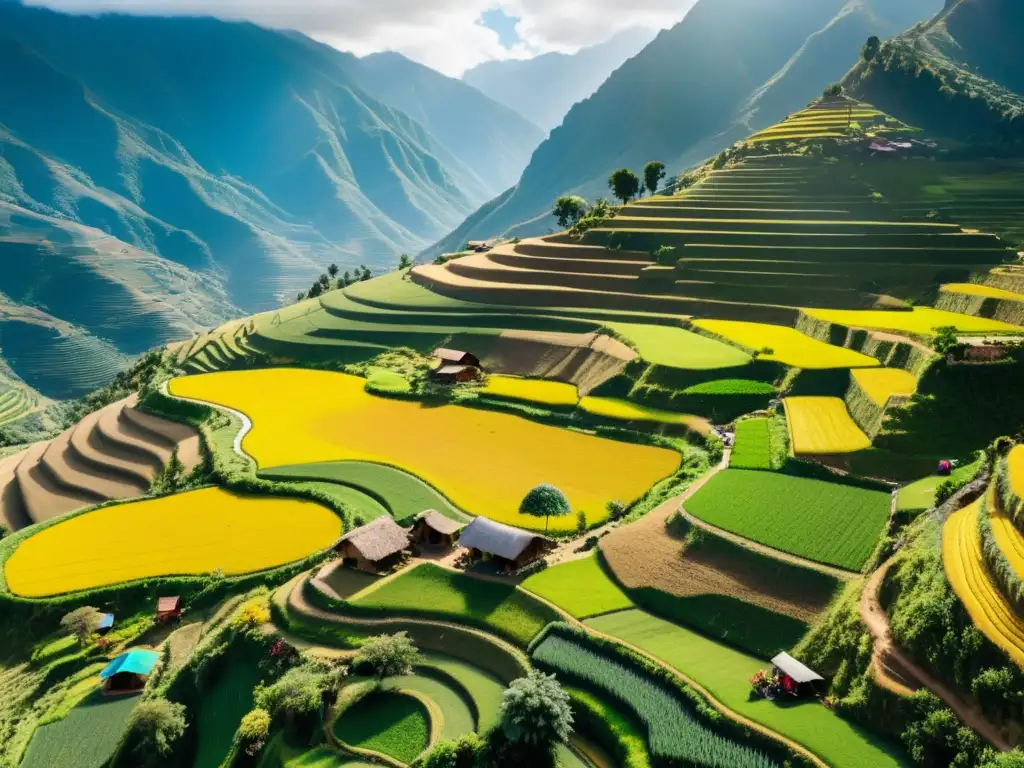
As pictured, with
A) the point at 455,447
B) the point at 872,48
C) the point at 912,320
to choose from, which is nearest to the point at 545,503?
the point at 455,447

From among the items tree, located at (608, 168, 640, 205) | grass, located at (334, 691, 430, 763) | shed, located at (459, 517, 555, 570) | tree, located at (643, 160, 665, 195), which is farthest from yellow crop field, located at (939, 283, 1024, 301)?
tree, located at (608, 168, 640, 205)

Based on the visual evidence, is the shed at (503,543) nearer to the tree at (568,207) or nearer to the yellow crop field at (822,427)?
the yellow crop field at (822,427)

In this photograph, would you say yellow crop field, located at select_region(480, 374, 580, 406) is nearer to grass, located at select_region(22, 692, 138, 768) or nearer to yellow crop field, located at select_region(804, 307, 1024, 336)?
yellow crop field, located at select_region(804, 307, 1024, 336)

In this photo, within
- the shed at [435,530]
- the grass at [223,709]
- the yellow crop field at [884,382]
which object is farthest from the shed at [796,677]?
the yellow crop field at [884,382]

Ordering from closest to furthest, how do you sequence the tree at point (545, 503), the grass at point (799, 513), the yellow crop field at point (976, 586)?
the yellow crop field at point (976, 586) < the grass at point (799, 513) < the tree at point (545, 503)

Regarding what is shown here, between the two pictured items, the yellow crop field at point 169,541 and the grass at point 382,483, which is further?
the grass at point 382,483

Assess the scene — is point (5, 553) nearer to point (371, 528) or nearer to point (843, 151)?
point (371, 528)
